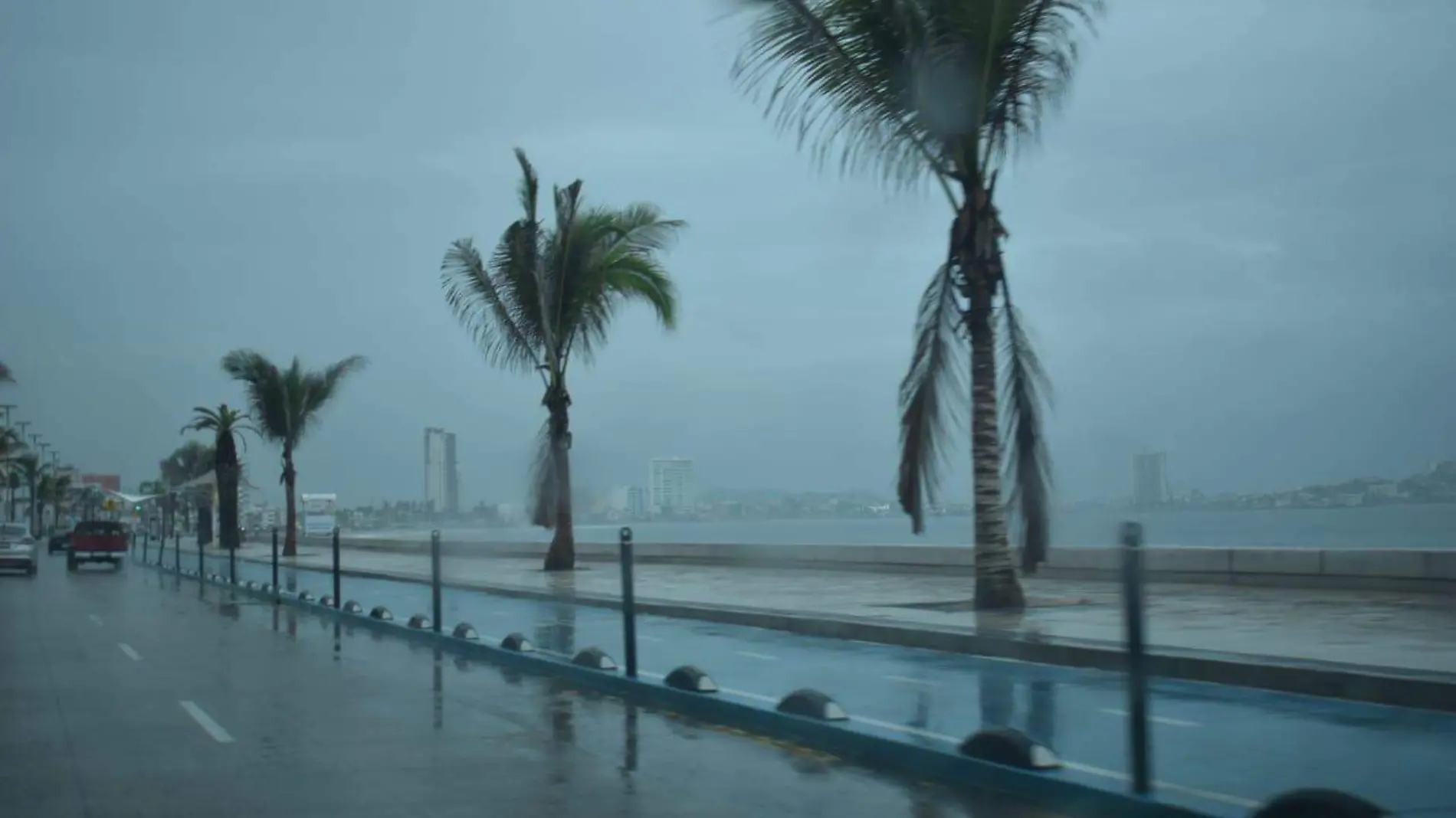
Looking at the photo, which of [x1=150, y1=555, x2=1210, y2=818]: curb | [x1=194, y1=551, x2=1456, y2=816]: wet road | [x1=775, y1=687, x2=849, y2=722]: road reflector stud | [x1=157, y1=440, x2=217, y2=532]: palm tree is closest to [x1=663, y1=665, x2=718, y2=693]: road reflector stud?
[x1=150, y1=555, x2=1210, y2=818]: curb

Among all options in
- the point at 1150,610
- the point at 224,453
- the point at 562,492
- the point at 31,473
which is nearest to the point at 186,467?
the point at 31,473

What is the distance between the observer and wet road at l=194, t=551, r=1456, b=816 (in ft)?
26.6

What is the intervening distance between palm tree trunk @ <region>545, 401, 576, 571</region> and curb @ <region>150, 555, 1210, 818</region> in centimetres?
1591

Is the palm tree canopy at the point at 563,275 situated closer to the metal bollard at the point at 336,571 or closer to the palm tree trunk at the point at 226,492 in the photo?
the metal bollard at the point at 336,571

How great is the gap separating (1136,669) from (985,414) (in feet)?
33.4

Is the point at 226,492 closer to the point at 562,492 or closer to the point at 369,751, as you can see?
the point at 562,492

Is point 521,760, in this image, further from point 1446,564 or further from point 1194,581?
point 1194,581

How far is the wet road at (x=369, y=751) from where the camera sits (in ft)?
27.2

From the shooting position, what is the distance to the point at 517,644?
52.9 feet

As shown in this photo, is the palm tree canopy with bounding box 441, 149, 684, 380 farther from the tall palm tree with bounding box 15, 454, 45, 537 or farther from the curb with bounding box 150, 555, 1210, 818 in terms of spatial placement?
Result: the tall palm tree with bounding box 15, 454, 45, 537

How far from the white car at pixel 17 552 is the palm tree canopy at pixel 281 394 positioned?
11292 millimetres

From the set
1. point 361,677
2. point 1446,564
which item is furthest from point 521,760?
point 1446,564

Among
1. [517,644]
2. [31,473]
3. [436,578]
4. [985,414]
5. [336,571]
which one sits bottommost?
[517,644]

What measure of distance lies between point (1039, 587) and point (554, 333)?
12.9 metres
